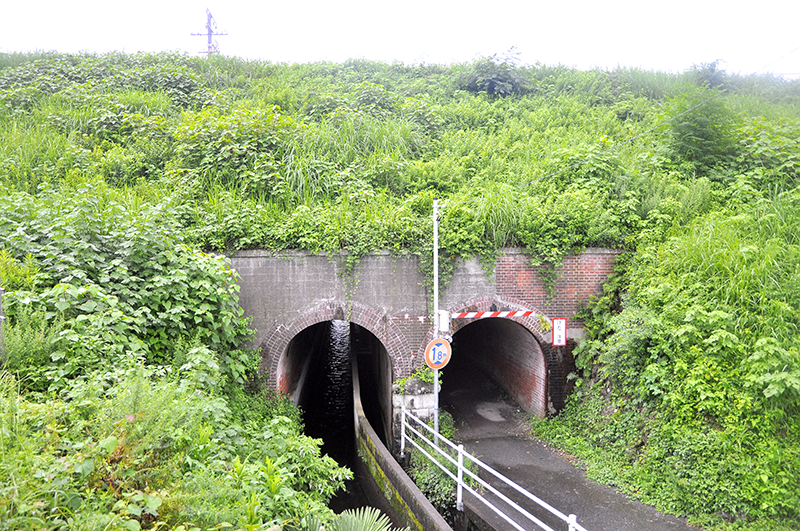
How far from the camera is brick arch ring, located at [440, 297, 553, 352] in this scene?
372 inches

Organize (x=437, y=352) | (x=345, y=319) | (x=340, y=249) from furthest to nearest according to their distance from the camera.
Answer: (x=345, y=319) → (x=340, y=249) → (x=437, y=352)

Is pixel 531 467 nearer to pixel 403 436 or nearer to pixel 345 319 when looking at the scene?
pixel 403 436

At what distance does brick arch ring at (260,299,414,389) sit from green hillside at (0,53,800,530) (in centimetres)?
41

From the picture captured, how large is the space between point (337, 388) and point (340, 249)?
758cm

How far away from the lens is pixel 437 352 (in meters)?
8.09

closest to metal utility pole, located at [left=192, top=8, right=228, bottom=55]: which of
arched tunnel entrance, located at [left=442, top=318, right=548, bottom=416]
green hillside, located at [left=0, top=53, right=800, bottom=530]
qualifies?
green hillside, located at [left=0, top=53, right=800, bottom=530]

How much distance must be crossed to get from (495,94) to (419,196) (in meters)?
10.4

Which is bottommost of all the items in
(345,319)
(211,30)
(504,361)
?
(504,361)

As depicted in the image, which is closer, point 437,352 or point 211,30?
point 437,352

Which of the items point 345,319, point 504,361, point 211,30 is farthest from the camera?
point 211,30

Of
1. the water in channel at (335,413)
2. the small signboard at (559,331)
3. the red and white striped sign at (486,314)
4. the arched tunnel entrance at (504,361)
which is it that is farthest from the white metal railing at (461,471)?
the small signboard at (559,331)

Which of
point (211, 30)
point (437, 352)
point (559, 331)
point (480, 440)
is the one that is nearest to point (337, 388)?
point (480, 440)

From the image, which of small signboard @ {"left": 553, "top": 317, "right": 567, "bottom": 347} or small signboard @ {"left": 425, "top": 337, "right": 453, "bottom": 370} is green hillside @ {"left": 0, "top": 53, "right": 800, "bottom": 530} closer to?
small signboard @ {"left": 553, "top": 317, "right": 567, "bottom": 347}

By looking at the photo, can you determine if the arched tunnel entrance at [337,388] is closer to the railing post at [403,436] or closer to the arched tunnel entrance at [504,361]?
the railing post at [403,436]
